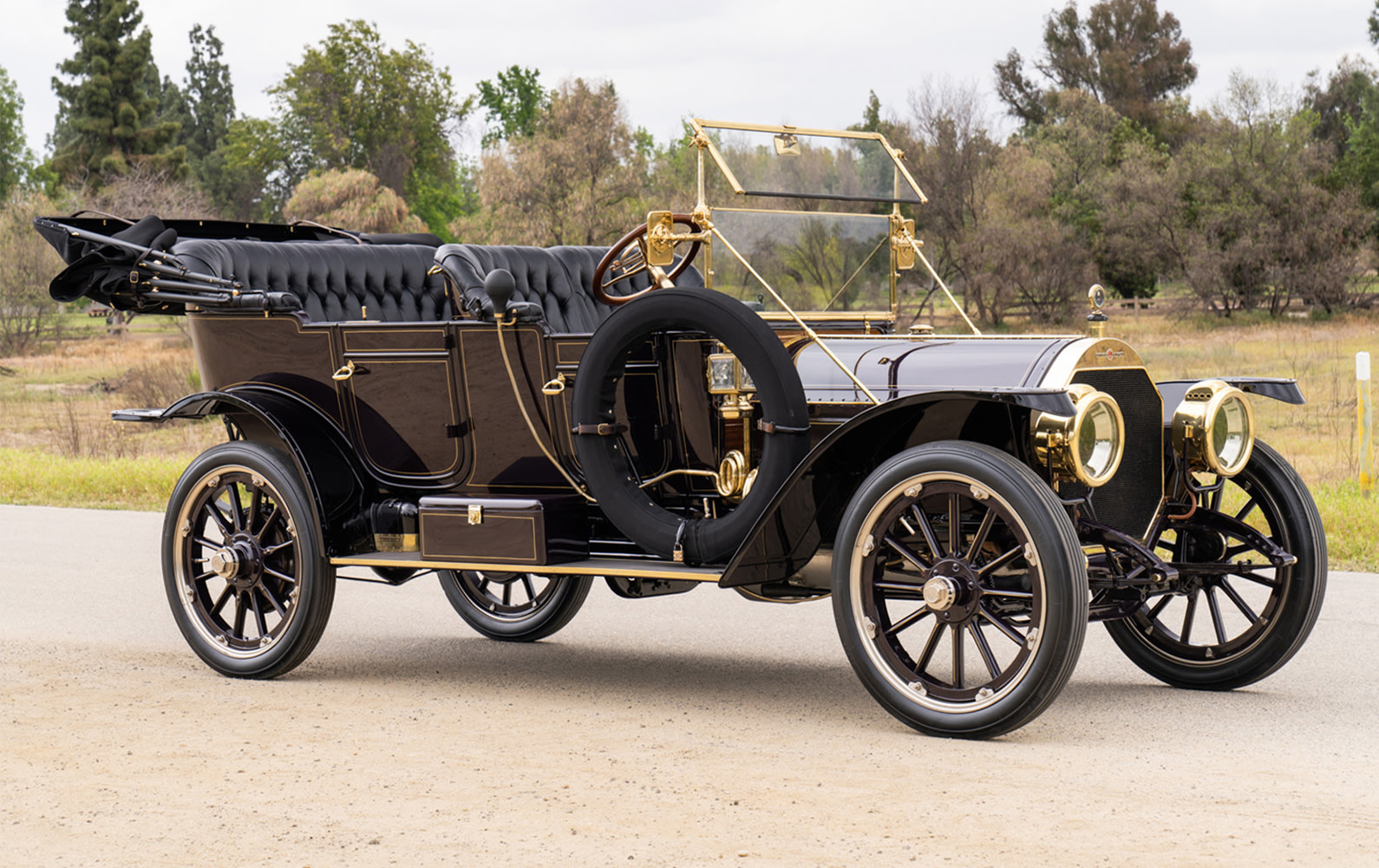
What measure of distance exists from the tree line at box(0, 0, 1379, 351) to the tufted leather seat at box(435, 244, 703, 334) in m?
21.0

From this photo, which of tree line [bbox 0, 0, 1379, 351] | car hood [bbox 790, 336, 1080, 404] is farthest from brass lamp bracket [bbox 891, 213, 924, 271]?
tree line [bbox 0, 0, 1379, 351]

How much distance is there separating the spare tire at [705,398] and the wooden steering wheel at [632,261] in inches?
5.6

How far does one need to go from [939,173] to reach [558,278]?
3709 cm

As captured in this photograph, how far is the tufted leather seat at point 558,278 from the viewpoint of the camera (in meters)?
7.52

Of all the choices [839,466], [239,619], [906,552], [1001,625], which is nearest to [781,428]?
[839,466]

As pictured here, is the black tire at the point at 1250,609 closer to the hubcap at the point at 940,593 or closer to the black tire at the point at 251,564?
the hubcap at the point at 940,593

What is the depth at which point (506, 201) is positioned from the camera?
1644 inches

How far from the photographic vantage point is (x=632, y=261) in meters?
6.95

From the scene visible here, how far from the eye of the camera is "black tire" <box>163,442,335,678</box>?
6469mm

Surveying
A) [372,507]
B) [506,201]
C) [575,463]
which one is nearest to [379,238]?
[372,507]

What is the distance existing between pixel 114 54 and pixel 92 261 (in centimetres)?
6507

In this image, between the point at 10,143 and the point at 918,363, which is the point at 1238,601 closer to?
the point at 918,363

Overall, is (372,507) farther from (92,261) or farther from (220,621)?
(92,261)

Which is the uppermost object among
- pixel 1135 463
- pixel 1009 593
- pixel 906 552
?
pixel 1135 463
